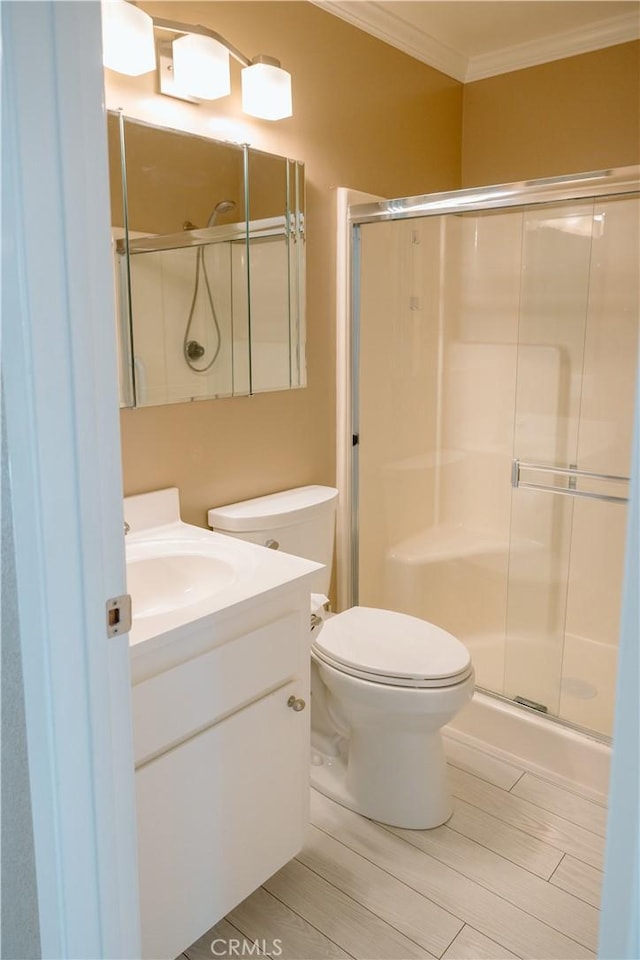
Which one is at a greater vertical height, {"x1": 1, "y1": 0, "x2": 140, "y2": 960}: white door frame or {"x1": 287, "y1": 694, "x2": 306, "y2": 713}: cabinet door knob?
{"x1": 1, "y1": 0, "x2": 140, "y2": 960}: white door frame

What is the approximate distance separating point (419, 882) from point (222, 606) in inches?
37.4

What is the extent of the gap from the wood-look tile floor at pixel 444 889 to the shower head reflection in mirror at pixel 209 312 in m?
1.30

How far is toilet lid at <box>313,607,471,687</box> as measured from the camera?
1.90 meters

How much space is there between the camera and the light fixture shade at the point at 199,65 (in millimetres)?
1791

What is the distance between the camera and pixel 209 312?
2021 mm

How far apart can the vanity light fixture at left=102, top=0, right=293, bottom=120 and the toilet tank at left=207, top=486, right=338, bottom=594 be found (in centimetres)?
110

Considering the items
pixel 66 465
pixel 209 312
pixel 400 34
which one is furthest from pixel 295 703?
pixel 400 34

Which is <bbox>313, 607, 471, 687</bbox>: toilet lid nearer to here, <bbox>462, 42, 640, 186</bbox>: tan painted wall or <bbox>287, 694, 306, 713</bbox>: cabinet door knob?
<bbox>287, 694, 306, 713</bbox>: cabinet door knob

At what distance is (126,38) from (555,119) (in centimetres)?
181

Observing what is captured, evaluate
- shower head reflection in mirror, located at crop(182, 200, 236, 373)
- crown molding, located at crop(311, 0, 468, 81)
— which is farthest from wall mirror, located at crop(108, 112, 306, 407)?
crown molding, located at crop(311, 0, 468, 81)
